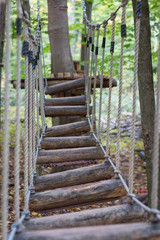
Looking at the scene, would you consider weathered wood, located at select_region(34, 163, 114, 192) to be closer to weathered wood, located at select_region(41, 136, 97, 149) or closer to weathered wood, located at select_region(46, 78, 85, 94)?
weathered wood, located at select_region(41, 136, 97, 149)

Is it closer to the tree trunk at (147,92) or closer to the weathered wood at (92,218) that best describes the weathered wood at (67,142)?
the tree trunk at (147,92)

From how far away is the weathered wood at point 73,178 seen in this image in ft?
6.01

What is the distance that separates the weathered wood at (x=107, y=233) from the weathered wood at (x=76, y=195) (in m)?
0.60

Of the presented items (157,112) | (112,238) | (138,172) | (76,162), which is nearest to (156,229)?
(112,238)

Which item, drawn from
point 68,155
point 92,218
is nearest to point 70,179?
point 68,155

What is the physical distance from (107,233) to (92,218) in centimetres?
34

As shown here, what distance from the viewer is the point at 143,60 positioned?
95.0 inches

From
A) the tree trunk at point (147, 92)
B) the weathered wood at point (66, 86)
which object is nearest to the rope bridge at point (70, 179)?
the weathered wood at point (66, 86)

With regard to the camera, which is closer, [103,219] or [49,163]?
[103,219]

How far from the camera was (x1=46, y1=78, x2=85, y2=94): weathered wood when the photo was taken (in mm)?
3279

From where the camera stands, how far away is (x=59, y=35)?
12.2 feet

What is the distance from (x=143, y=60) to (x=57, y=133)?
3.69ft

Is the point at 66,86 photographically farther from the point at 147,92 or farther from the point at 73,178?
the point at 73,178

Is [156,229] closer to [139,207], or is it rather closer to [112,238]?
[112,238]
